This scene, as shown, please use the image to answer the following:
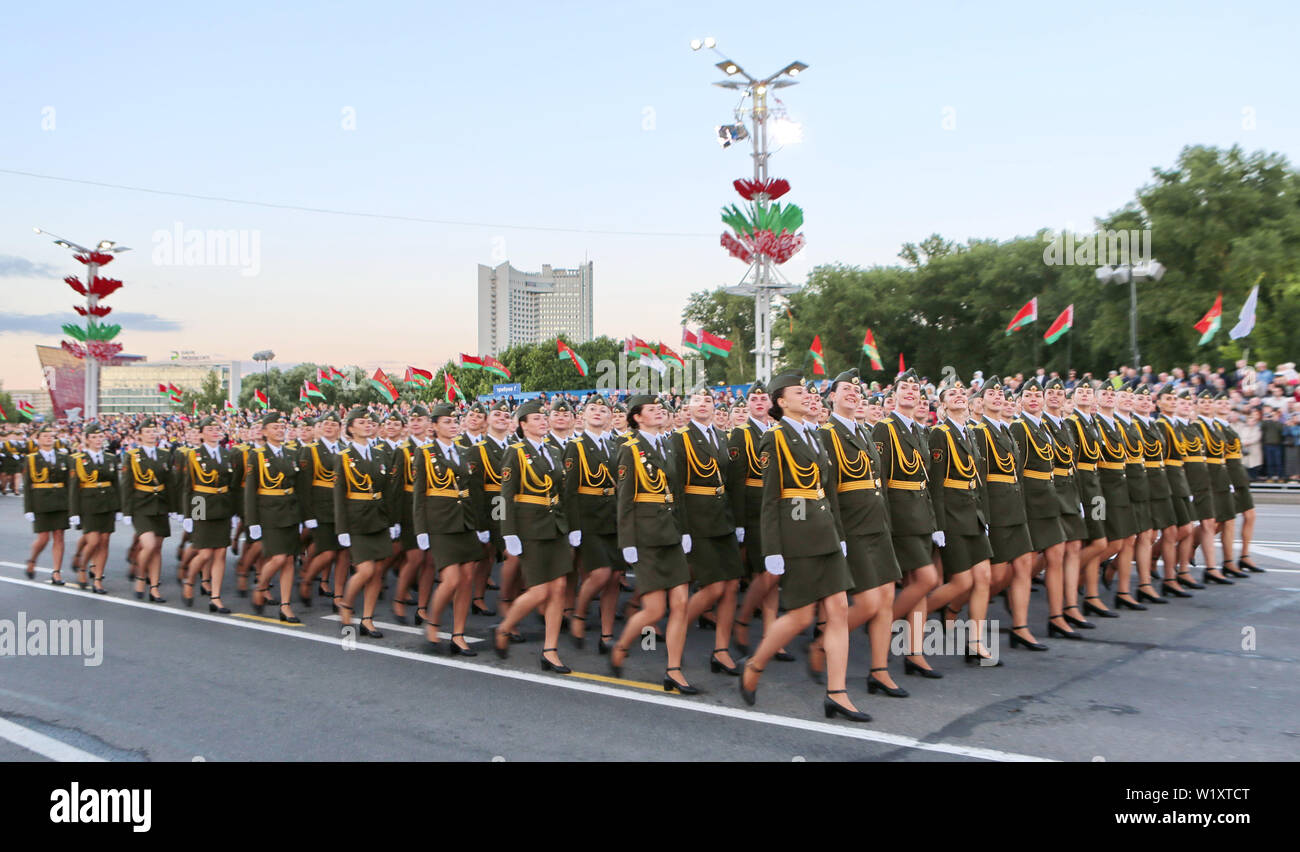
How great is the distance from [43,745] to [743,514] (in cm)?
505

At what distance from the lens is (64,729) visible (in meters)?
5.64

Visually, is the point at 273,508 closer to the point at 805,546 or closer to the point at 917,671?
the point at 805,546

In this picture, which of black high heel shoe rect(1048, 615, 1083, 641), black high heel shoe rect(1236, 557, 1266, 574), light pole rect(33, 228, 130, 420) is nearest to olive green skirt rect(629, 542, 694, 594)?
black high heel shoe rect(1048, 615, 1083, 641)

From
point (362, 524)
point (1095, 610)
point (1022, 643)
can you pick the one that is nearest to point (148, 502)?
point (362, 524)

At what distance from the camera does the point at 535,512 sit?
7.00 meters

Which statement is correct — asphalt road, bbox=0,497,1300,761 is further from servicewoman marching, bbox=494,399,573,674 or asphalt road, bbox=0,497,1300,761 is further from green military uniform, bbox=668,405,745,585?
green military uniform, bbox=668,405,745,585

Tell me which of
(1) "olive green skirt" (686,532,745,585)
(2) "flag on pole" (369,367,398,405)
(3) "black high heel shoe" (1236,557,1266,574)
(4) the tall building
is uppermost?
(4) the tall building

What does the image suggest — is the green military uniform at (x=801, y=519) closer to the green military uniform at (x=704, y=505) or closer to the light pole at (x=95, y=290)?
the green military uniform at (x=704, y=505)

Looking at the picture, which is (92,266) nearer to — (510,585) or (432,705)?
(510,585)

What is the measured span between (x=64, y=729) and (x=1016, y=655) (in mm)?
6512

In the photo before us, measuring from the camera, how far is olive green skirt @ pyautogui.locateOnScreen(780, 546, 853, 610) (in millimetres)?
5410

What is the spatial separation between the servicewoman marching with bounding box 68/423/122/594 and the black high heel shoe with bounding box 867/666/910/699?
9.33 meters

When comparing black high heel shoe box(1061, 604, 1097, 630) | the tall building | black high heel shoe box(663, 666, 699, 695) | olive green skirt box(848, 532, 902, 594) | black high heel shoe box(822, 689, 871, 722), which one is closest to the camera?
black high heel shoe box(822, 689, 871, 722)
